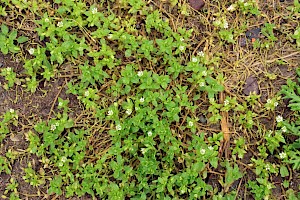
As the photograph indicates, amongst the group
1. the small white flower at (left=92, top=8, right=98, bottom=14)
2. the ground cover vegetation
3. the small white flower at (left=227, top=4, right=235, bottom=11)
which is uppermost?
the small white flower at (left=227, top=4, right=235, bottom=11)

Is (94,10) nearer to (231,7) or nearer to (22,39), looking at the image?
(22,39)

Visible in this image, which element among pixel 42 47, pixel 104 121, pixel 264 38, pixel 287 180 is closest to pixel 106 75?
pixel 104 121

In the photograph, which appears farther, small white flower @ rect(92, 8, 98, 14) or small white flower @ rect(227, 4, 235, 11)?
small white flower @ rect(227, 4, 235, 11)

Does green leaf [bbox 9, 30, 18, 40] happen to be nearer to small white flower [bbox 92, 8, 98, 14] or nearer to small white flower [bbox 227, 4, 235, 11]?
small white flower [bbox 92, 8, 98, 14]

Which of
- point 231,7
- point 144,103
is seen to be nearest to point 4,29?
point 144,103

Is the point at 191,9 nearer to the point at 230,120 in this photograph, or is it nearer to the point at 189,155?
the point at 230,120

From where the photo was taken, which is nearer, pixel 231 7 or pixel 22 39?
pixel 22 39

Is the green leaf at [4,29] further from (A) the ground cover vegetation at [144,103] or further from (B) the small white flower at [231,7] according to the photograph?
(B) the small white flower at [231,7]

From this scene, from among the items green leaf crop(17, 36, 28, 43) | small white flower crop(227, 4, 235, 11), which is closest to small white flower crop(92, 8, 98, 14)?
green leaf crop(17, 36, 28, 43)
